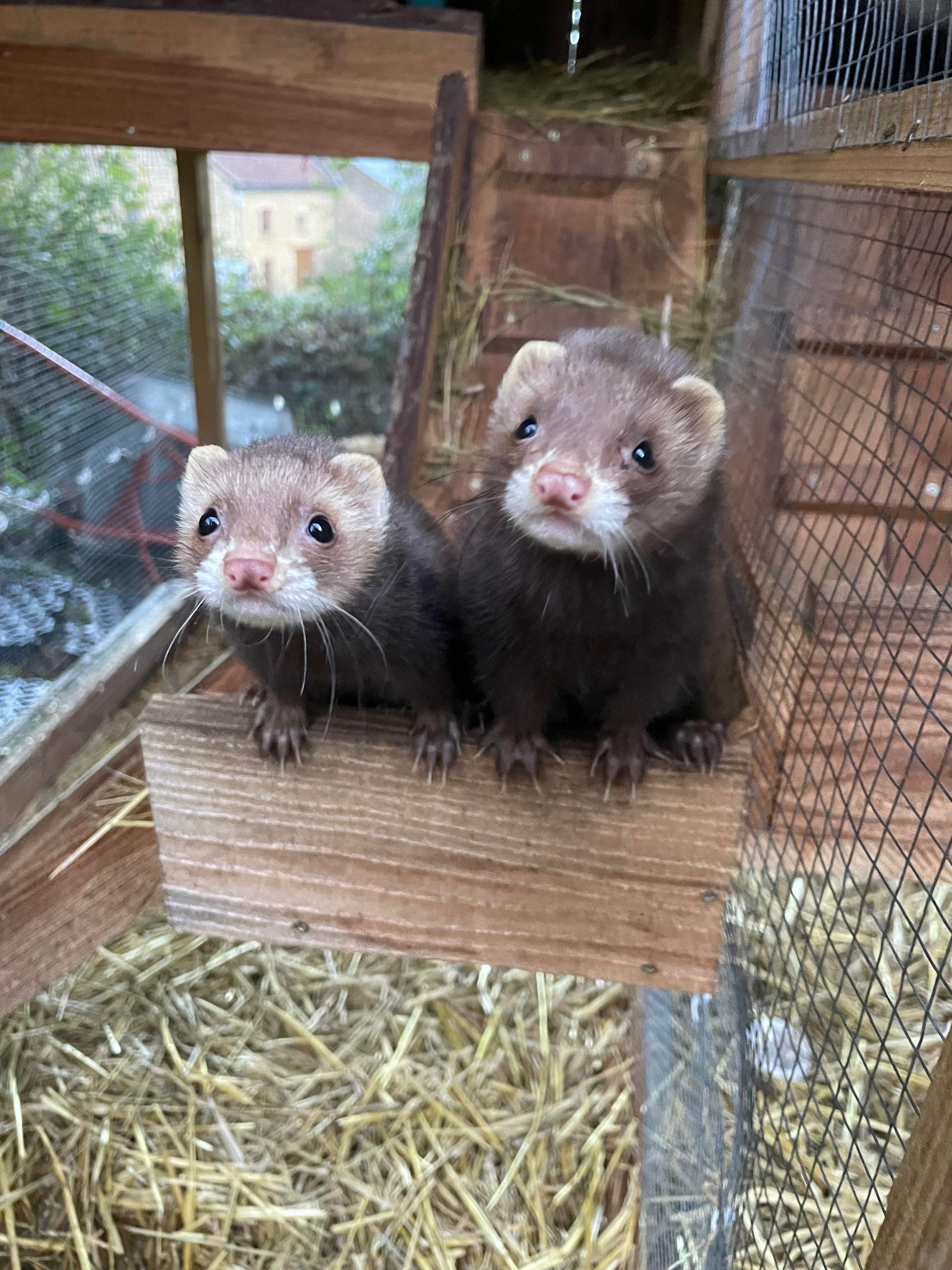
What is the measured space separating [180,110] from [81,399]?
0.93 metres

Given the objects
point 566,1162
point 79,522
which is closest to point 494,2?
point 79,522

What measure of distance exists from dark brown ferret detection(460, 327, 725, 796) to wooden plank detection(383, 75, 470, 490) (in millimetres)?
1070

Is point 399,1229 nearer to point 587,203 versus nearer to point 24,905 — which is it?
point 24,905

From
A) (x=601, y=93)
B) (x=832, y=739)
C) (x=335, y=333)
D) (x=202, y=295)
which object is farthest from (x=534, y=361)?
(x=335, y=333)

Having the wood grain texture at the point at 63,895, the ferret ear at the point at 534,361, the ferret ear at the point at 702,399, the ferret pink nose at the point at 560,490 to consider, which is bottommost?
the wood grain texture at the point at 63,895

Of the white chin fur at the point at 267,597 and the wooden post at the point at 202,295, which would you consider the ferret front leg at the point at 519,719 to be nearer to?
the white chin fur at the point at 267,597

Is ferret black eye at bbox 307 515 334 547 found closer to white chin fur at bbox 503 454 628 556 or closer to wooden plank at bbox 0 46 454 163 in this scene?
white chin fur at bbox 503 454 628 556

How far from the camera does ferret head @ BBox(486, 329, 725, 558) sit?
1167 millimetres

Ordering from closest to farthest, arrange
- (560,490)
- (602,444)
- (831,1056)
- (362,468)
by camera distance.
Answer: (560,490) → (602,444) → (362,468) → (831,1056)

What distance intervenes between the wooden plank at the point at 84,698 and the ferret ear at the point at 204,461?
0.24m

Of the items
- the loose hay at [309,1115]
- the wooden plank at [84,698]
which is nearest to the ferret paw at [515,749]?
the wooden plank at [84,698]

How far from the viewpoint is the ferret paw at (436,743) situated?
55.5 inches

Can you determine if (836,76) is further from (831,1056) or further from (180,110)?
→ (831,1056)

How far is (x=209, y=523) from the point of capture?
4.77 ft
